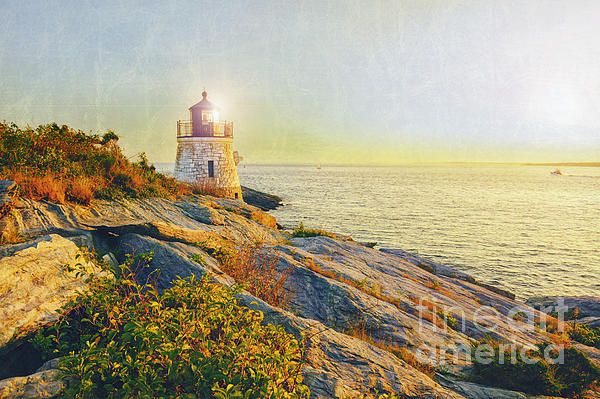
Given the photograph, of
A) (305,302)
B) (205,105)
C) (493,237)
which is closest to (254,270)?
(305,302)

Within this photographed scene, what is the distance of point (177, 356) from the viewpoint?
428 cm

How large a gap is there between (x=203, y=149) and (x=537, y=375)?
31.3m

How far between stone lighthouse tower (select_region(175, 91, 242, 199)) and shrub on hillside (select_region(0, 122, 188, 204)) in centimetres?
1797

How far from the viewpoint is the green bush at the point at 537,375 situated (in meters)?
7.22

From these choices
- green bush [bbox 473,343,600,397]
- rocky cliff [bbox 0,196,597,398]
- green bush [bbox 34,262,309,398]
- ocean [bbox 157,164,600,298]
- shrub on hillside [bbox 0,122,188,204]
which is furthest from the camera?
ocean [bbox 157,164,600,298]

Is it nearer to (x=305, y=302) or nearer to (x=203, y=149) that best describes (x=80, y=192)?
(x=305, y=302)

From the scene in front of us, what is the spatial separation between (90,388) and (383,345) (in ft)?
19.5

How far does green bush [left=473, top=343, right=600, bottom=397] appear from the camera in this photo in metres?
7.22

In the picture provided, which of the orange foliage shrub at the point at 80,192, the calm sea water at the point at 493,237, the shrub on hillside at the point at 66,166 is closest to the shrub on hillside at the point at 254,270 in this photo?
the orange foliage shrub at the point at 80,192

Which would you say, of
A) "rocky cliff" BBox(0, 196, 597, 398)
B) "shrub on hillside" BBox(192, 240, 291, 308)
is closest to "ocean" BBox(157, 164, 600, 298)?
"rocky cliff" BBox(0, 196, 597, 398)

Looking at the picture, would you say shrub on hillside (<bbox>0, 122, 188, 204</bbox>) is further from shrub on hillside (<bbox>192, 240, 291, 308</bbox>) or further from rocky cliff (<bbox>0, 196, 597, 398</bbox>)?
shrub on hillside (<bbox>192, 240, 291, 308</bbox>)

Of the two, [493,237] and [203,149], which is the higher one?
[203,149]

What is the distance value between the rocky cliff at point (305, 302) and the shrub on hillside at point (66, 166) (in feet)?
2.09

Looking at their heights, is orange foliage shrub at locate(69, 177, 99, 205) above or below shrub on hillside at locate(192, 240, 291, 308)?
above
